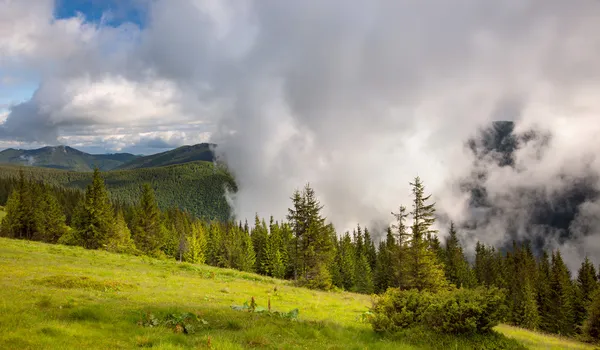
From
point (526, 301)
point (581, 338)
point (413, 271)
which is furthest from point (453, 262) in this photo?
point (581, 338)

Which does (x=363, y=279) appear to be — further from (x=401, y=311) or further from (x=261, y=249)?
(x=401, y=311)

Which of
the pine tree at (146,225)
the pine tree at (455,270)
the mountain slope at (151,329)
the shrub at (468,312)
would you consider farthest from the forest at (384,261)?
the mountain slope at (151,329)

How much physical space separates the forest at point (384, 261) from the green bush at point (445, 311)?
37 mm

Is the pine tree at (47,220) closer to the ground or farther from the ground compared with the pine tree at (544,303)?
farther from the ground

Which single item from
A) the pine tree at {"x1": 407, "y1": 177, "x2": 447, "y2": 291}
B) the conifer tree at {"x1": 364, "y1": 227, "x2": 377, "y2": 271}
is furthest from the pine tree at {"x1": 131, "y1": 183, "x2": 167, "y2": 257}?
the conifer tree at {"x1": 364, "y1": 227, "x2": 377, "y2": 271}

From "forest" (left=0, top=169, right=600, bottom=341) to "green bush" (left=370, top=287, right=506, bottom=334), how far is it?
0.12 feet

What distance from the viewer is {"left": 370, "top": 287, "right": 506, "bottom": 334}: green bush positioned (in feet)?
38.8

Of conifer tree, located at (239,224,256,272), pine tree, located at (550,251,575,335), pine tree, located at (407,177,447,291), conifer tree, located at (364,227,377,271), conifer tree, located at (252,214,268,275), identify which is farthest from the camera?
conifer tree, located at (364,227,377,271)

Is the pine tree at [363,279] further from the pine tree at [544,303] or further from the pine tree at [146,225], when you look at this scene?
the pine tree at [146,225]

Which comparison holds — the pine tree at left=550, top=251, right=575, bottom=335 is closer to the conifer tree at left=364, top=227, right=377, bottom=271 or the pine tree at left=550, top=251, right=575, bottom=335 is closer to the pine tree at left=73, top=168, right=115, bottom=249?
the conifer tree at left=364, top=227, right=377, bottom=271

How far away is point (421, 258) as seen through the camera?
37312mm

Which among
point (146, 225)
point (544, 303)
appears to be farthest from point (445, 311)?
point (544, 303)

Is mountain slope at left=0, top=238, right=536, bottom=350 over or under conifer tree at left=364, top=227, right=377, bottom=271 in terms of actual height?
over

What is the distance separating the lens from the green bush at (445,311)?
11836mm
